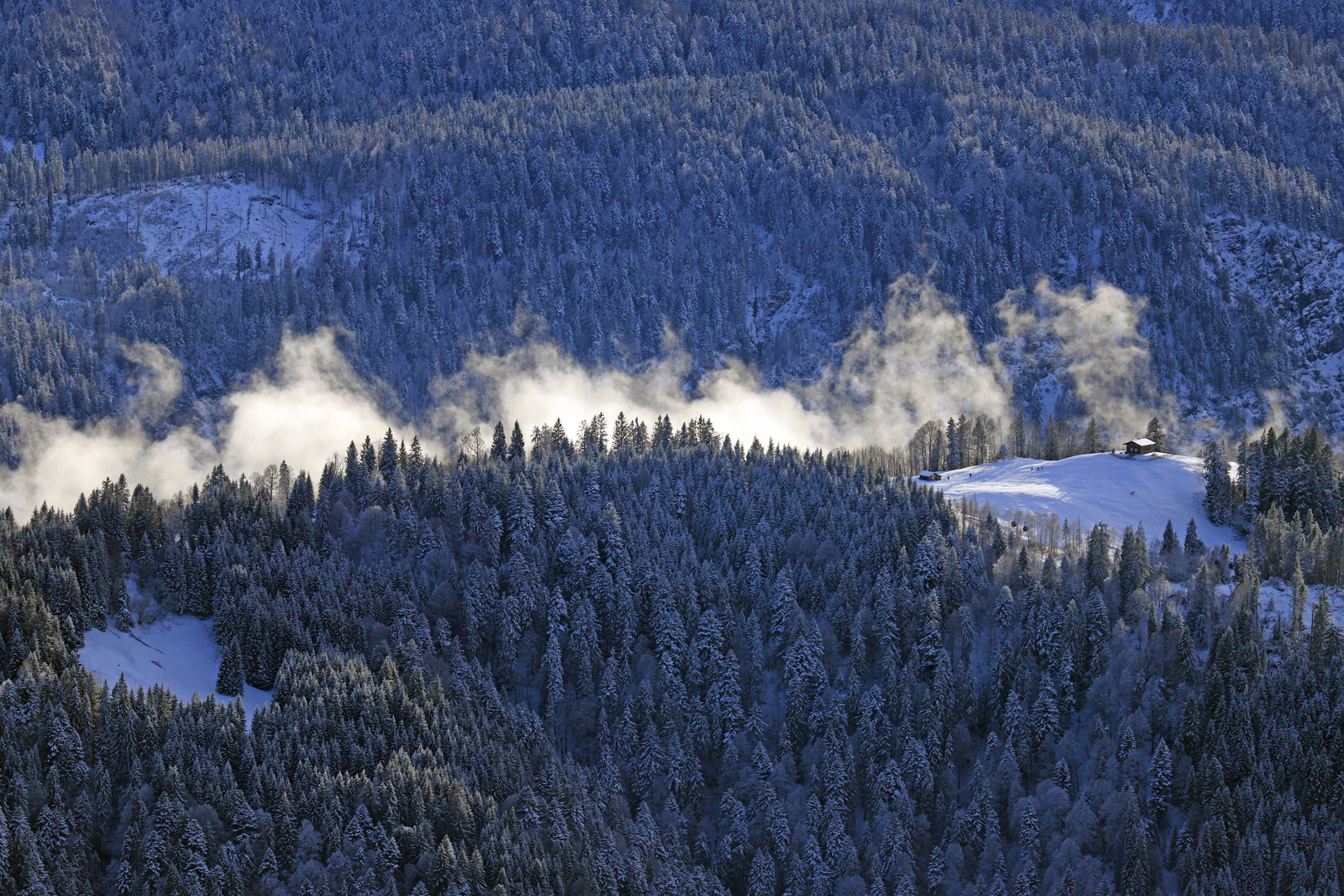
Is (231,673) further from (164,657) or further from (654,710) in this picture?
(654,710)

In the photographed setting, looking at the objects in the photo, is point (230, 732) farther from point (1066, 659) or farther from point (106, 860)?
point (1066, 659)

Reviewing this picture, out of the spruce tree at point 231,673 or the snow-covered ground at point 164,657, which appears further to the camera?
the spruce tree at point 231,673

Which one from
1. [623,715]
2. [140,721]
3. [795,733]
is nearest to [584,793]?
[623,715]

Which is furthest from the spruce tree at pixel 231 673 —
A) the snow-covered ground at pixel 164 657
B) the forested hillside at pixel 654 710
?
the snow-covered ground at pixel 164 657

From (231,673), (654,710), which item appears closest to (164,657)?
(231,673)

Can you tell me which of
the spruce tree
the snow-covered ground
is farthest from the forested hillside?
the snow-covered ground

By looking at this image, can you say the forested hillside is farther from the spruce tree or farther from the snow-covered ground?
the snow-covered ground

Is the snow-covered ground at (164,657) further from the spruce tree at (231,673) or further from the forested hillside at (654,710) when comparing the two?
the forested hillside at (654,710)
